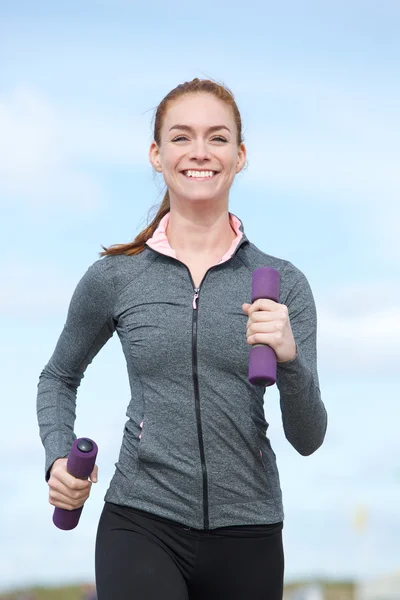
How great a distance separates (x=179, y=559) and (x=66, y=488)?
47cm

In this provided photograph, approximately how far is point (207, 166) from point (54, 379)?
1.07 meters

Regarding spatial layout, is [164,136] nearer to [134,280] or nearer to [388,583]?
[134,280]

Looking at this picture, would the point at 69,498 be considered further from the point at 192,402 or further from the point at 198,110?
the point at 198,110

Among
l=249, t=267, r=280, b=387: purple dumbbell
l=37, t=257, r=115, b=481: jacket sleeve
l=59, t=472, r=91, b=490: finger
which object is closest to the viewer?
l=249, t=267, r=280, b=387: purple dumbbell

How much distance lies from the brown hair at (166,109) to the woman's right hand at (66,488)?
87cm

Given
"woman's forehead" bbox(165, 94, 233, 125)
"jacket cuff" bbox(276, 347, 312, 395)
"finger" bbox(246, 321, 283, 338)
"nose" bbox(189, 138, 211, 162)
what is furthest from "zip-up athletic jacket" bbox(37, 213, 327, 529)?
"woman's forehead" bbox(165, 94, 233, 125)

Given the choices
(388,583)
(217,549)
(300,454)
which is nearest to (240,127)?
(300,454)

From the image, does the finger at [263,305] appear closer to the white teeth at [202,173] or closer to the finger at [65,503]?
the white teeth at [202,173]

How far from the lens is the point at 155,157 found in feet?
12.6

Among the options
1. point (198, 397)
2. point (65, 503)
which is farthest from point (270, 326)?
point (65, 503)

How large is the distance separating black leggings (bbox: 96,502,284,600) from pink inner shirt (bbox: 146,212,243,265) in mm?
965

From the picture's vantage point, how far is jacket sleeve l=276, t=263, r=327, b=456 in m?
3.12

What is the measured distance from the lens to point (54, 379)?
3.83 m

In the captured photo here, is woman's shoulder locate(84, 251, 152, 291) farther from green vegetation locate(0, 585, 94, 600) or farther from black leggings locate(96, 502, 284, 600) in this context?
green vegetation locate(0, 585, 94, 600)
